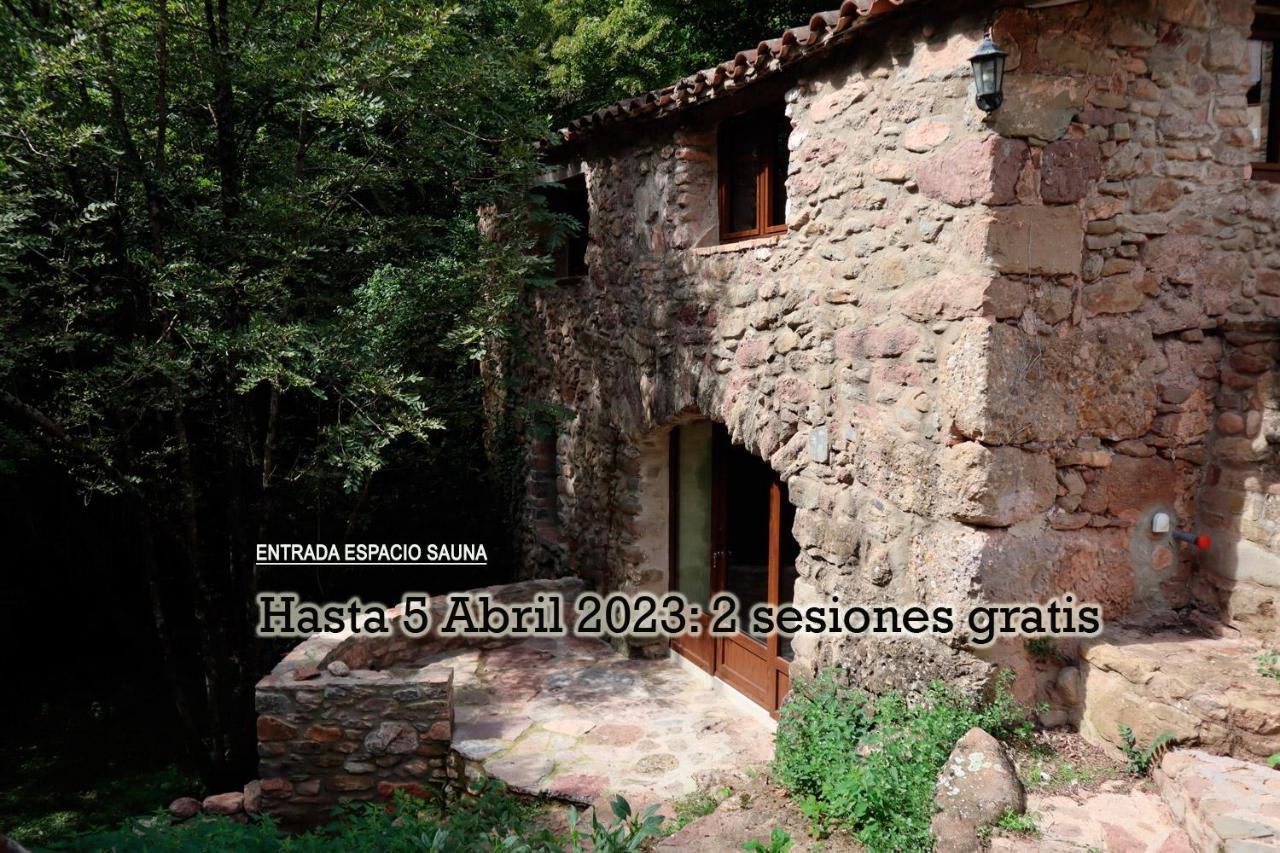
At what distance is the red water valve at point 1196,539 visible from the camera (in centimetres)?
461

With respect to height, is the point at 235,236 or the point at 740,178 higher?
the point at 740,178

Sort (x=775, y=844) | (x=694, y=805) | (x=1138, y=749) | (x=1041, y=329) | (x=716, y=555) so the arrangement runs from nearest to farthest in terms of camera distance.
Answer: (x=775, y=844)
(x=1138, y=749)
(x=1041, y=329)
(x=694, y=805)
(x=716, y=555)

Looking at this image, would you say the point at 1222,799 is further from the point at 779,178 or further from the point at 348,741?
the point at 348,741

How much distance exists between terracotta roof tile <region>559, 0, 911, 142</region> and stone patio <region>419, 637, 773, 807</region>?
4181mm

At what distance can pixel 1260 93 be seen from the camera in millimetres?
4742

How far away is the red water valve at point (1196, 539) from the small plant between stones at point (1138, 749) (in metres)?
1.05

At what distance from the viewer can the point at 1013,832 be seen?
3.81 meters

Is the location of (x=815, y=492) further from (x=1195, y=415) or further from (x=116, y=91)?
(x=116, y=91)

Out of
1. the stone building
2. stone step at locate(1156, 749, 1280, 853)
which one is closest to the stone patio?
the stone building

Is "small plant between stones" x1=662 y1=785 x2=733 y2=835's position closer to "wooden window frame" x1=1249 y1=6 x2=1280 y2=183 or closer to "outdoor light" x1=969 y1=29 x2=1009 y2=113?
"outdoor light" x1=969 y1=29 x2=1009 y2=113

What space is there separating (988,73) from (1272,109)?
1.91 meters

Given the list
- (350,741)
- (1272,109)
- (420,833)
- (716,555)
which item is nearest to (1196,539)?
(1272,109)

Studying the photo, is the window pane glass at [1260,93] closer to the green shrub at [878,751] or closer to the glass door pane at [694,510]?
the green shrub at [878,751]

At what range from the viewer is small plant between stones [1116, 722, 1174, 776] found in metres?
4.09
